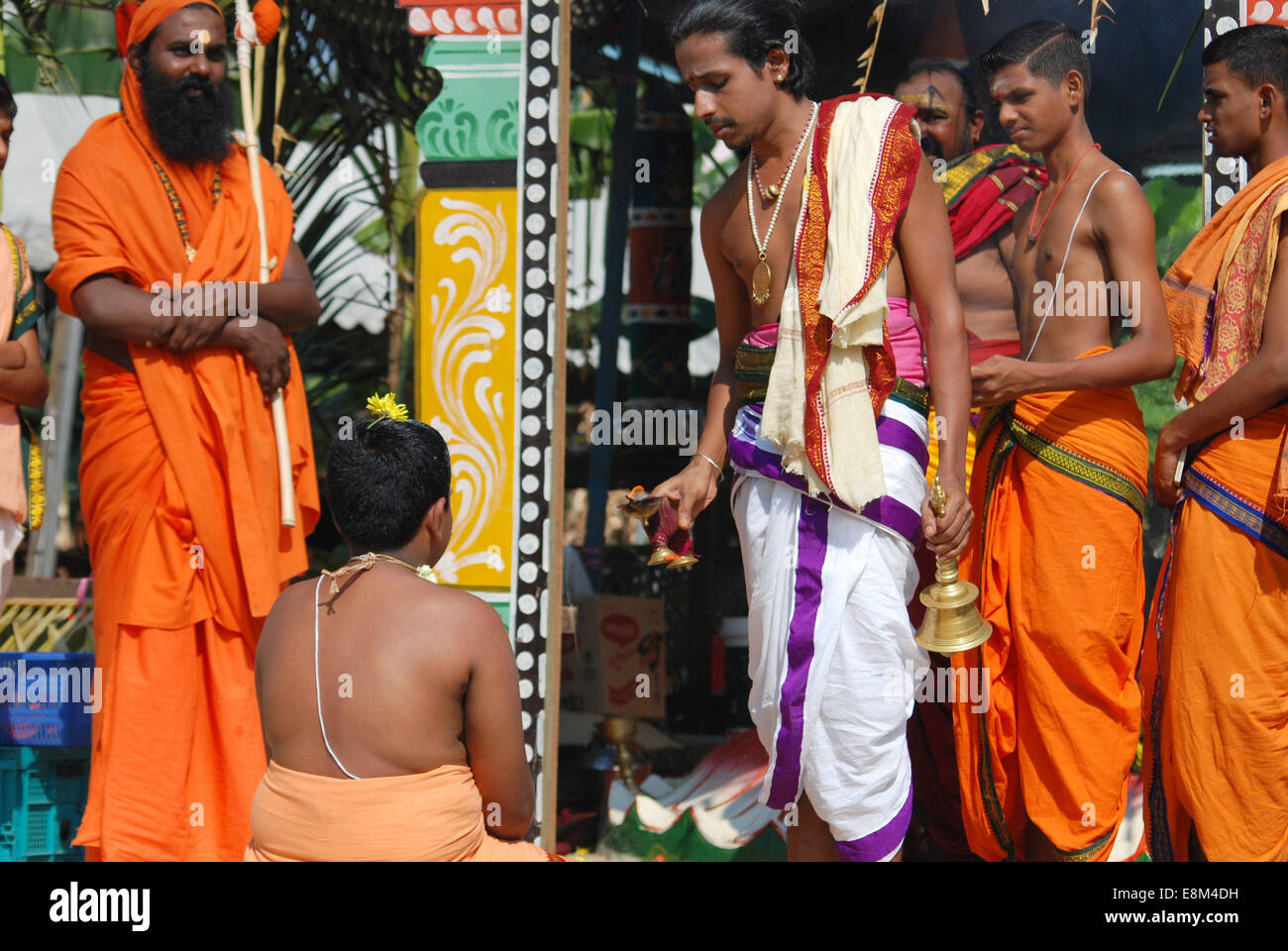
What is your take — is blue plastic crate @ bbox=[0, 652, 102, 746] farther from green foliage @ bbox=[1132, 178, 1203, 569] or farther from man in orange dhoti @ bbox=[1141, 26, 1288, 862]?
green foliage @ bbox=[1132, 178, 1203, 569]

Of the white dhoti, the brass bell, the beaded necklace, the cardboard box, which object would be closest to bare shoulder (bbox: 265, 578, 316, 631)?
the white dhoti

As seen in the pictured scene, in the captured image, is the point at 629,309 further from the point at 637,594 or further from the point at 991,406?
the point at 991,406

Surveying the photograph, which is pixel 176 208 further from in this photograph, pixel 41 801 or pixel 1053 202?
pixel 1053 202

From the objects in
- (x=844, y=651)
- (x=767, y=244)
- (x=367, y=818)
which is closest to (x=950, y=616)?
(x=844, y=651)

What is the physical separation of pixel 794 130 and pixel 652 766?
264 centimetres

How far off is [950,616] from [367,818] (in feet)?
4.54

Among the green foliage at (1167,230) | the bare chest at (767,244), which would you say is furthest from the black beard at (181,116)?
the green foliage at (1167,230)

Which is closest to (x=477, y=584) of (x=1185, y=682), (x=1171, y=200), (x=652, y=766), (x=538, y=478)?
(x=538, y=478)

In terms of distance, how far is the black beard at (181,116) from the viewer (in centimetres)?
425

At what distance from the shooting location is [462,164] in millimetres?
4348

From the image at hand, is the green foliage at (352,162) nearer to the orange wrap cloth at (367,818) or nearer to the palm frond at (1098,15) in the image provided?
the palm frond at (1098,15)

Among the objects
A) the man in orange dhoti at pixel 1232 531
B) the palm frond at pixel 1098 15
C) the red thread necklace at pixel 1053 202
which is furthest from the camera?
the palm frond at pixel 1098 15

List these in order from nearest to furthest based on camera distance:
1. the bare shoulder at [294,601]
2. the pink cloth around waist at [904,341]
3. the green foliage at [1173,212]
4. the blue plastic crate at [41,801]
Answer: the bare shoulder at [294,601] < the pink cloth around waist at [904,341] < the blue plastic crate at [41,801] < the green foliage at [1173,212]

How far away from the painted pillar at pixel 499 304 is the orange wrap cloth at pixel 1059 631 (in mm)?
1310
